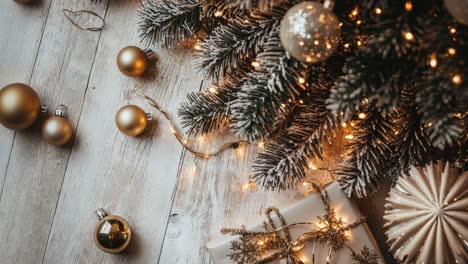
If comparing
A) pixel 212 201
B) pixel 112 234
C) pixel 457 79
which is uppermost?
pixel 457 79

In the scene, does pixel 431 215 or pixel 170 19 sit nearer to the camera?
pixel 431 215

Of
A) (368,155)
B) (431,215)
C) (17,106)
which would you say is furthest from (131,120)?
(431,215)

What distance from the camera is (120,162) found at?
3.45ft

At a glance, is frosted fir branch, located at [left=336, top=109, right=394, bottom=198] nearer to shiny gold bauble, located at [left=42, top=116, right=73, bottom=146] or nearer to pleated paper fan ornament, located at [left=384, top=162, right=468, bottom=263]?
pleated paper fan ornament, located at [left=384, top=162, right=468, bottom=263]

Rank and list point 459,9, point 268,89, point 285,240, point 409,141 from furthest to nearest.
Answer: point 285,240 → point 409,141 → point 268,89 → point 459,9

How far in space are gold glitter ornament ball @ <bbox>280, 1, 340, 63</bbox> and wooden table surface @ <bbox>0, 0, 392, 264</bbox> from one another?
0.44 metres

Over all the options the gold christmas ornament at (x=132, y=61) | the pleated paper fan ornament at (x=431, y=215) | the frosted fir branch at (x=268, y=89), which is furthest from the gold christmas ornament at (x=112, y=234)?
the pleated paper fan ornament at (x=431, y=215)

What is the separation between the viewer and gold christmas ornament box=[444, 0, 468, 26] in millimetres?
548

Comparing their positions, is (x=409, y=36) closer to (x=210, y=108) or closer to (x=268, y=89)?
(x=268, y=89)

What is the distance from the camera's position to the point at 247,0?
2.10ft

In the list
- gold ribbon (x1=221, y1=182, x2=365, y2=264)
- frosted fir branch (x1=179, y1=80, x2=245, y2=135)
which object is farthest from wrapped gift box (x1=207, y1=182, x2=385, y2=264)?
frosted fir branch (x1=179, y1=80, x2=245, y2=135)

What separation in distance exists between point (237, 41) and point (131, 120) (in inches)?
13.0

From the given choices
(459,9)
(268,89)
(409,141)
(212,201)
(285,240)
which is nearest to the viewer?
(459,9)

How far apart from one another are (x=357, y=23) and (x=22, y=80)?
745mm
